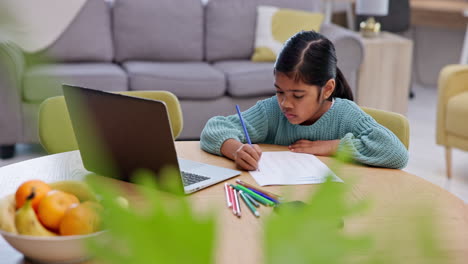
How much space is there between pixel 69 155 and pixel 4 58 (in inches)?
43.6

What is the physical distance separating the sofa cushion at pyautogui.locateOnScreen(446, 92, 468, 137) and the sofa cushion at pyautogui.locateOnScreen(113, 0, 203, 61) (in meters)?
1.53

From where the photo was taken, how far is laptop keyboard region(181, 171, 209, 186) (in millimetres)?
1195

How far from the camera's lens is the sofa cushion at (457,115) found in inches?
117

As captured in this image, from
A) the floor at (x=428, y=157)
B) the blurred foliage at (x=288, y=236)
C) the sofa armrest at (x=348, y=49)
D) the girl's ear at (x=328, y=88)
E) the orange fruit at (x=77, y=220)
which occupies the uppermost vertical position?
the blurred foliage at (x=288, y=236)

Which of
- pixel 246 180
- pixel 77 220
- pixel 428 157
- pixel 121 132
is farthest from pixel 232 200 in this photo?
pixel 428 157

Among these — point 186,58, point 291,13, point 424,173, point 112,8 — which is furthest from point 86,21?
point 424,173

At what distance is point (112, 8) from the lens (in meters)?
3.66

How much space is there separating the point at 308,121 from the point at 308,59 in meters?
0.16

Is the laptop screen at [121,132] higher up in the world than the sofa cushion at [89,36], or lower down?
higher up

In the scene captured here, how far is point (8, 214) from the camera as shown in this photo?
83 cm

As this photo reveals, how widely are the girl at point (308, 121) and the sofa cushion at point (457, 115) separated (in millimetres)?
1621

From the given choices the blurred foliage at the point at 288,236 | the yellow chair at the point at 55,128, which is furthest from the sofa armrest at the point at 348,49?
the blurred foliage at the point at 288,236

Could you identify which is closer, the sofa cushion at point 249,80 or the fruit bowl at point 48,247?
the fruit bowl at point 48,247

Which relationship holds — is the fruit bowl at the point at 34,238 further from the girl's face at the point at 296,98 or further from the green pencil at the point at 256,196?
the girl's face at the point at 296,98
